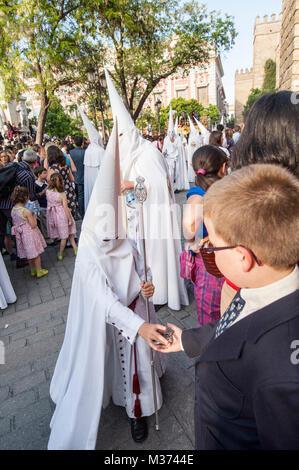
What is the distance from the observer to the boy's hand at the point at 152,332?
1.56 m

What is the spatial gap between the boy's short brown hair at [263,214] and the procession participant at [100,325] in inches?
36.0

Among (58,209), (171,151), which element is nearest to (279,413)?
(58,209)

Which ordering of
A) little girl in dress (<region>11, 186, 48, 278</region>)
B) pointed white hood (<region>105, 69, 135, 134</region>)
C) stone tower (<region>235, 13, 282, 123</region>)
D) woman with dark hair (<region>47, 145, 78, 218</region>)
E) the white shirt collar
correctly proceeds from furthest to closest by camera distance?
stone tower (<region>235, 13, 282, 123</region>) → woman with dark hair (<region>47, 145, 78, 218</region>) → little girl in dress (<region>11, 186, 48, 278</region>) → pointed white hood (<region>105, 69, 135, 134</region>) → the white shirt collar

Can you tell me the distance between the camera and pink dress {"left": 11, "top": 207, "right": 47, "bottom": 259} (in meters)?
4.53

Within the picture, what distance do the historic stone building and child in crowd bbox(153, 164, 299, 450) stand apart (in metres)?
4.53

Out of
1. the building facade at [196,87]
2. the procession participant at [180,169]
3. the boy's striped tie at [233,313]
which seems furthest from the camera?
the building facade at [196,87]

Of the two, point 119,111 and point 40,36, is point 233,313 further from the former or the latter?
point 40,36

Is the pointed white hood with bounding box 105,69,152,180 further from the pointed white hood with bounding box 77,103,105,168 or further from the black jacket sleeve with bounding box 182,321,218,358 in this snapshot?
the pointed white hood with bounding box 77,103,105,168

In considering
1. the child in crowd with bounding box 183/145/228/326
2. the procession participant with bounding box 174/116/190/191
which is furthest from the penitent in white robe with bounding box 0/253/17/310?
the procession participant with bounding box 174/116/190/191

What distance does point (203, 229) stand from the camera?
208 cm

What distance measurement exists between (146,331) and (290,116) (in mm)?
1309

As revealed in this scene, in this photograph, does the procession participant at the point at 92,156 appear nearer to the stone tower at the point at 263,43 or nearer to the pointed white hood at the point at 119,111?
the pointed white hood at the point at 119,111

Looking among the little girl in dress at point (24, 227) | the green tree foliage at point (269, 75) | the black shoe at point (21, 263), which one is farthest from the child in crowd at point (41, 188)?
the green tree foliage at point (269, 75)

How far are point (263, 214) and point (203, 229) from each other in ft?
4.14
